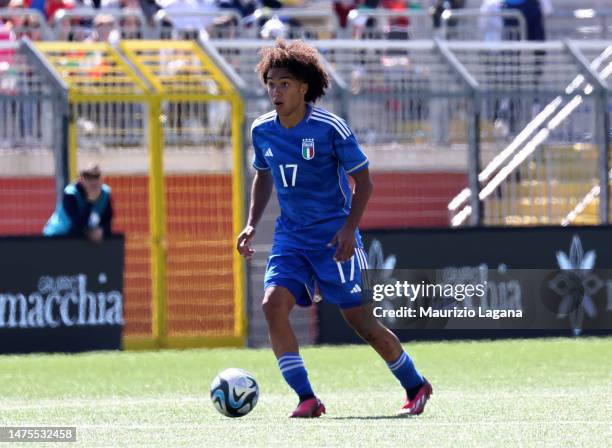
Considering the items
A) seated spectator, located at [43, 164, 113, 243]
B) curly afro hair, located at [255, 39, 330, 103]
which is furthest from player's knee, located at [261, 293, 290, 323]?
seated spectator, located at [43, 164, 113, 243]

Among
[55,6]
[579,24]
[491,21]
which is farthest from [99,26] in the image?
[579,24]

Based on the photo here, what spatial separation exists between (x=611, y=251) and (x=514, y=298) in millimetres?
1369

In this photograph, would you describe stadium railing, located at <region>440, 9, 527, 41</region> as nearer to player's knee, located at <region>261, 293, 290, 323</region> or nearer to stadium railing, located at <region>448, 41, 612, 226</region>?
stadium railing, located at <region>448, 41, 612, 226</region>

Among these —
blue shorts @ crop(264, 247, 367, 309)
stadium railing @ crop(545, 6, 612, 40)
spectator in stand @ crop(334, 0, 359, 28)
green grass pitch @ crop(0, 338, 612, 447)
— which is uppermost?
spectator in stand @ crop(334, 0, 359, 28)

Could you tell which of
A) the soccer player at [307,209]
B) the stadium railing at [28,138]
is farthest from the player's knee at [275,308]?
the stadium railing at [28,138]

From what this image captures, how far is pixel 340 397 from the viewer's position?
478 inches

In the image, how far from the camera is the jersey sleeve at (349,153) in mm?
10250

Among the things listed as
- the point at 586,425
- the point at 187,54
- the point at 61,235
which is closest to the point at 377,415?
the point at 586,425

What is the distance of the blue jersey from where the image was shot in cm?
1030

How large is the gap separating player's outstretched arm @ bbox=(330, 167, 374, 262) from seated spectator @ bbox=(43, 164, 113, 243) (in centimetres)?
746

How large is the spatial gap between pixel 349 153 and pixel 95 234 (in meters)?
8.02

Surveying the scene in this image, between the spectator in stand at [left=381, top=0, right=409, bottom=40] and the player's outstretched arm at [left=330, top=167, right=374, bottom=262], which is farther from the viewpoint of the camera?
the spectator in stand at [left=381, top=0, right=409, bottom=40]

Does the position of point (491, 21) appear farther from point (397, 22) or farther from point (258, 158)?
point (258, 158)

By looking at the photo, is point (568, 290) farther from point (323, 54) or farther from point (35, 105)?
point (35, 105)
